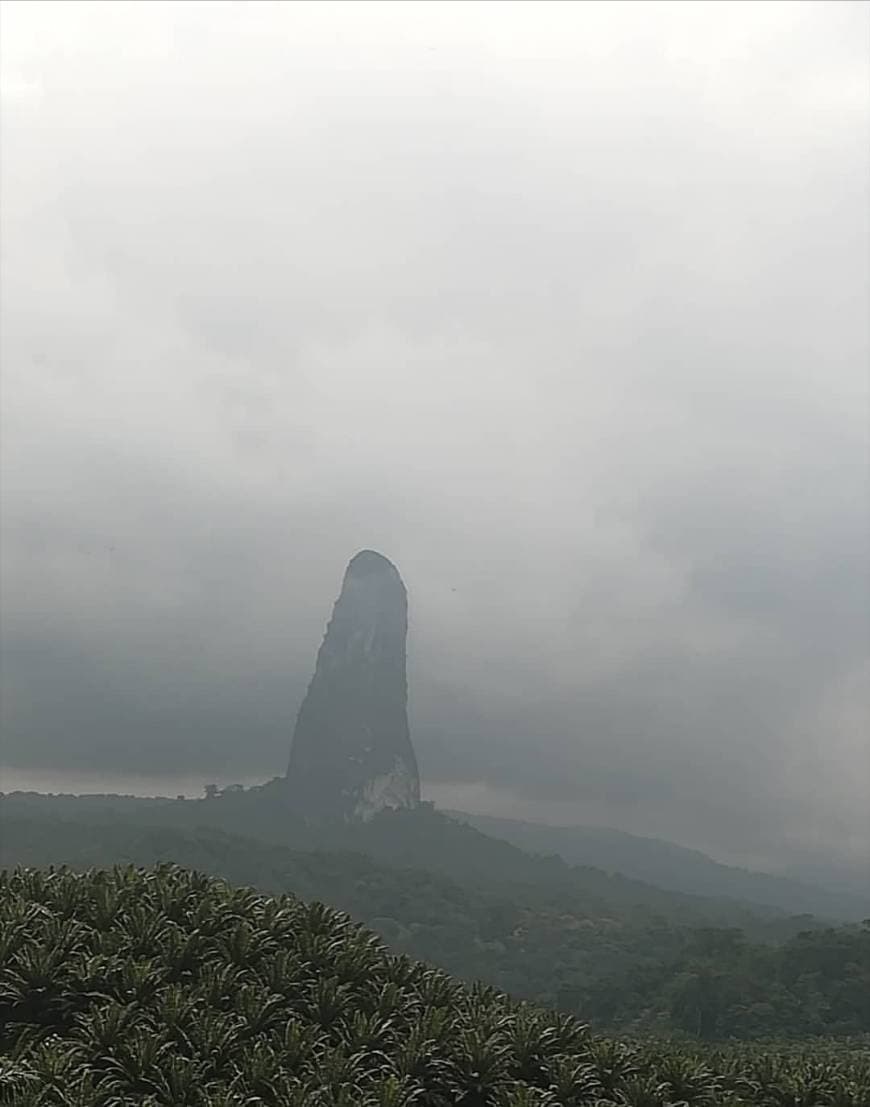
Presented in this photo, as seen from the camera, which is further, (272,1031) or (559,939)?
(559,939)

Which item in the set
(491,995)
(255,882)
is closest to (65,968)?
(491,995)

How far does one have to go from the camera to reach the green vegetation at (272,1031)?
15068 millimetres

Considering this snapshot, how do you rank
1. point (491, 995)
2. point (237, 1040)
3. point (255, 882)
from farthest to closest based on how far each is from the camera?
point (255, 882) < point (491, 995) < point (237, 1040)

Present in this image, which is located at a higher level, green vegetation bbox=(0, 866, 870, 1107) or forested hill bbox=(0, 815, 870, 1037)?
green vegetation bbox=(0, 866, 870, 1107)

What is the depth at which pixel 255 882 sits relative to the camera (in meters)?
144

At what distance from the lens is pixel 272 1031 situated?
57.9ft

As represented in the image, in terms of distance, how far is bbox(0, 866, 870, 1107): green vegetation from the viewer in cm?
1507

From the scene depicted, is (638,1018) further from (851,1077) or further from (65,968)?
(65,968)

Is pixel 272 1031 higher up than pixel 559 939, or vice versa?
pixel 272 1031

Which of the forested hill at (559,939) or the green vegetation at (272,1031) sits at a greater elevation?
the green vegetation at (272,1031)

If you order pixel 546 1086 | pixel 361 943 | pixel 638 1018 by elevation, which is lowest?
pixel 638 1018

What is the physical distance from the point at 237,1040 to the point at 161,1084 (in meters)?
2.06

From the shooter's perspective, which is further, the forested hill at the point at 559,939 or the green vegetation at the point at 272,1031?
the forested hill at the point at 559,939

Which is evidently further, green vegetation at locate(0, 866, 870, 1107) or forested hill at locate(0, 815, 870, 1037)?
forested hill at locate(0, 815, 870, 1037)
